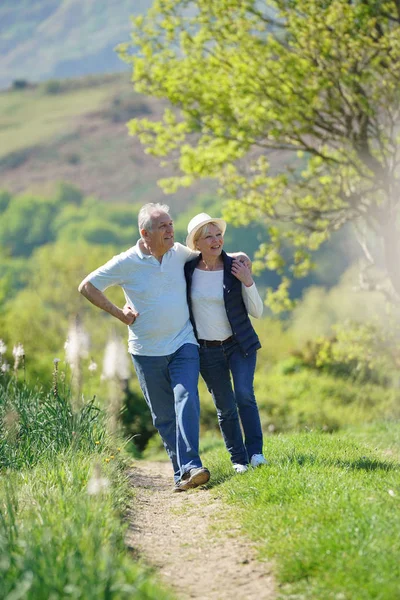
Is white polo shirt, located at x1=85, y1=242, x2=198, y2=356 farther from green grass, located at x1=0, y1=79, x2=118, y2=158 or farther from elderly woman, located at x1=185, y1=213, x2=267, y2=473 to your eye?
green grass, located at x1=0, y1=79, x2=118, y2=158

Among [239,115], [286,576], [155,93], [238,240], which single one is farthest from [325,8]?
[238,240]

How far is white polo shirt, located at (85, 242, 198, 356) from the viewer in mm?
7312

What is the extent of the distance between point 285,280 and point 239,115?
3.43 metres

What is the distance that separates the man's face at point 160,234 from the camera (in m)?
7.23

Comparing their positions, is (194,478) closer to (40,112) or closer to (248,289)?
(248,289)

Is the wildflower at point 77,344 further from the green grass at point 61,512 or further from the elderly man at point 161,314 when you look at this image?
the elderly man at point 161,314

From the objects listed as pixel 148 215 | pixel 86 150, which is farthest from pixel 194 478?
pixel 86 150

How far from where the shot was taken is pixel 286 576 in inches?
190

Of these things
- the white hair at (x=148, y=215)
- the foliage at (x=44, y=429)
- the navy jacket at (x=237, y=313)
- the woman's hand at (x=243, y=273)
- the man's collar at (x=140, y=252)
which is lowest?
the foliage at (x=44, y=429)

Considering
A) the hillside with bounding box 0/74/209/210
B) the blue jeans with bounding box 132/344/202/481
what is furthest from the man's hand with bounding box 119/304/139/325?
the hillside with bounding box 0/74/209/210

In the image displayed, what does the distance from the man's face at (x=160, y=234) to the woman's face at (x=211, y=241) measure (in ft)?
0.86

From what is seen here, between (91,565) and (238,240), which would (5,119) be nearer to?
(238,240)

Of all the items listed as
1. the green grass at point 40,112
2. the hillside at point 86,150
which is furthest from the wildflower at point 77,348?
the green grass at point 40,112

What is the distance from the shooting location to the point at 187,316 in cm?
743
